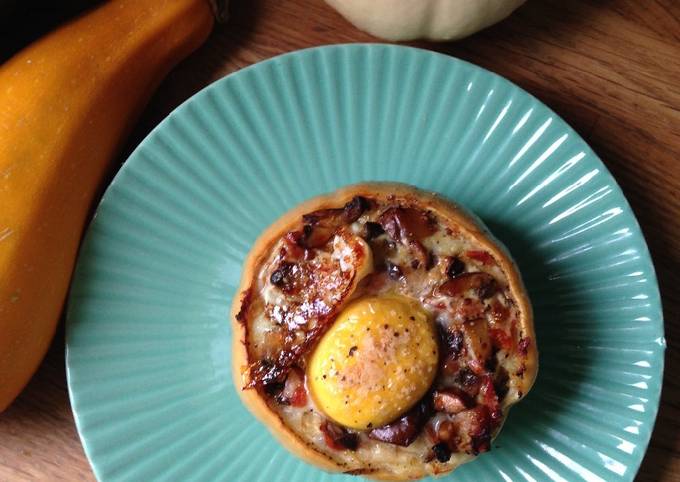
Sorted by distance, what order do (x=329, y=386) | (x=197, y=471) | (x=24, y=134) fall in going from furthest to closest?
(x=197, y=471)
(x=24, y=134)
(x=329, y=386)

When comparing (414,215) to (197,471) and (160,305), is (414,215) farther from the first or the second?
(197,471)

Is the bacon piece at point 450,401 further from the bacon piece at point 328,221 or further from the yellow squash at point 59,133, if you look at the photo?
the yellow squash at point 59,133

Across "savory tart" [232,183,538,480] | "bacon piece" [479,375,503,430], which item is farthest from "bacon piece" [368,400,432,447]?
"bacon piece" [479,375,503,430]

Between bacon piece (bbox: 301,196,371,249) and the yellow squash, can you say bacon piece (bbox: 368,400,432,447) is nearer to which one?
bacon piece (bbox: 301,196,371,249)

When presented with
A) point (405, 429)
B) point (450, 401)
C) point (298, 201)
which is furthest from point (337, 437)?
point (298, 201)

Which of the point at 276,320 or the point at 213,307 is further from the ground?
the point at 213,307

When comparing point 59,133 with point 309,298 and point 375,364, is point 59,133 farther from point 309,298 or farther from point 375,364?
point 375,364

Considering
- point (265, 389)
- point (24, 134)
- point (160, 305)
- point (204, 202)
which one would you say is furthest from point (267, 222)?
point (24, 134)
